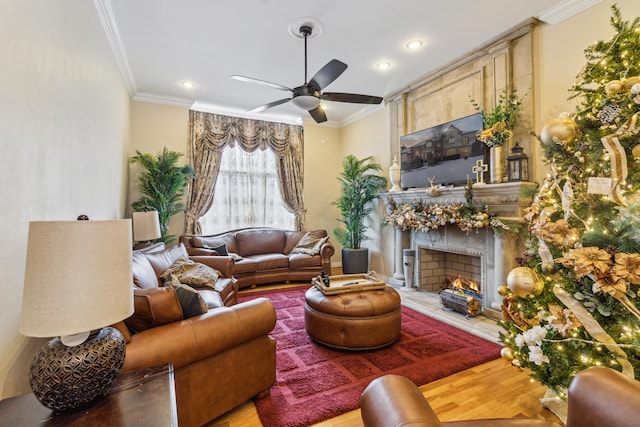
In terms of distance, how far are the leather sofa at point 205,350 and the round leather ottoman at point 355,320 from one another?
712 mm

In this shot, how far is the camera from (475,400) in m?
1.92

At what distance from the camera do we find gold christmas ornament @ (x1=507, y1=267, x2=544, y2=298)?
1.74 m

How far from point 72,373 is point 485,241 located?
12.1 feet

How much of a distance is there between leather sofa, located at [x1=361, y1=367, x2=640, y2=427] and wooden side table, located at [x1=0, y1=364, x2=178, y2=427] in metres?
0.65

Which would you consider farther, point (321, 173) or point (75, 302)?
point (321, 173)

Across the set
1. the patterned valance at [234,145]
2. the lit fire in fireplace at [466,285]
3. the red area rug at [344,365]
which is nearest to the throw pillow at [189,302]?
the red area rug at [344,365]

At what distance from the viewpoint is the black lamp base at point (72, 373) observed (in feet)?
3.10

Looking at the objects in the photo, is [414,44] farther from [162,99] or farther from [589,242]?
[162,99]

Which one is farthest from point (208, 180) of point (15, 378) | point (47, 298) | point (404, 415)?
point (404, 415)

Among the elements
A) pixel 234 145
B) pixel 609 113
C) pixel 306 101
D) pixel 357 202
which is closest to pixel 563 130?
pixel 609 113

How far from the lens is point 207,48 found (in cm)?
344

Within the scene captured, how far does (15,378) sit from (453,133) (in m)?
4.31

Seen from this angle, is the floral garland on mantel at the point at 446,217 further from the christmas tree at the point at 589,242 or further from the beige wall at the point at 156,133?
the beige wall at the point at 156,133

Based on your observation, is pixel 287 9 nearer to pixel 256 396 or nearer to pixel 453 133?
pixel 453 133
